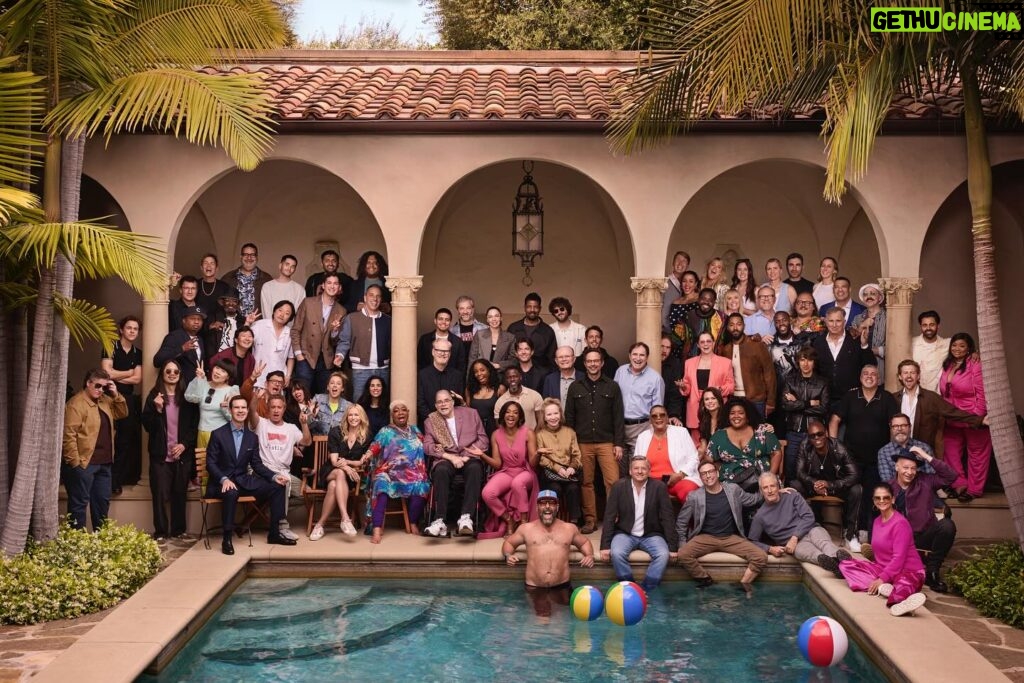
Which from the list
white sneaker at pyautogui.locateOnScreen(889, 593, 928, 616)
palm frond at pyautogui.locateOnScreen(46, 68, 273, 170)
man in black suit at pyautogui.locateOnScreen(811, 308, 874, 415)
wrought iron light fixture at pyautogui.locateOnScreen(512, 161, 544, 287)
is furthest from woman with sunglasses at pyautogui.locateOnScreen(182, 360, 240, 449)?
white sneaker at pyautogui.locateOnScreen(889, 593, 928, 616)

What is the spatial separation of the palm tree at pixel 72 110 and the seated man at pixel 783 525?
5.36m

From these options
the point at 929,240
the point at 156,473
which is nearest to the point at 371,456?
the point at 156,473

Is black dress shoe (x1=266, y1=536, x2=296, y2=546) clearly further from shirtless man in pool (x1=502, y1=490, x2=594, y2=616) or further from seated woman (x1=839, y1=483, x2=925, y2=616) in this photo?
seated woman (x1=839, y1=483, x2=925, y2=616)

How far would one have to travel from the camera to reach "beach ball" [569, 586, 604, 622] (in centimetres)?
928

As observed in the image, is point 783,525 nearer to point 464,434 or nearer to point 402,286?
point 464,434

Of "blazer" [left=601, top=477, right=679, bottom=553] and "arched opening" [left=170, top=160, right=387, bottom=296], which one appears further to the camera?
"arched opening" [left=170, top=160, right=387, bottom=296]

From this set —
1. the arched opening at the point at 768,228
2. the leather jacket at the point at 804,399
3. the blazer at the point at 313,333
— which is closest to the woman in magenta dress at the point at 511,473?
the blazer at the point at 313,333

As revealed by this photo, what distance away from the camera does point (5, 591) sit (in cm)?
891

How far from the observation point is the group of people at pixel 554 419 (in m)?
11.0

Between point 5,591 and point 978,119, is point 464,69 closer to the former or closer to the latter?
point 978,119

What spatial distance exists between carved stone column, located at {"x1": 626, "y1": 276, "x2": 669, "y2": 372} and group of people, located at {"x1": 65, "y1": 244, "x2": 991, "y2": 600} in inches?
8.1

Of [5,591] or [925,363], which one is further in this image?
[925,363]

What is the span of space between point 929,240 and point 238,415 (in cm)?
861

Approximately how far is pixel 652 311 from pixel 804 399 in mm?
1843
